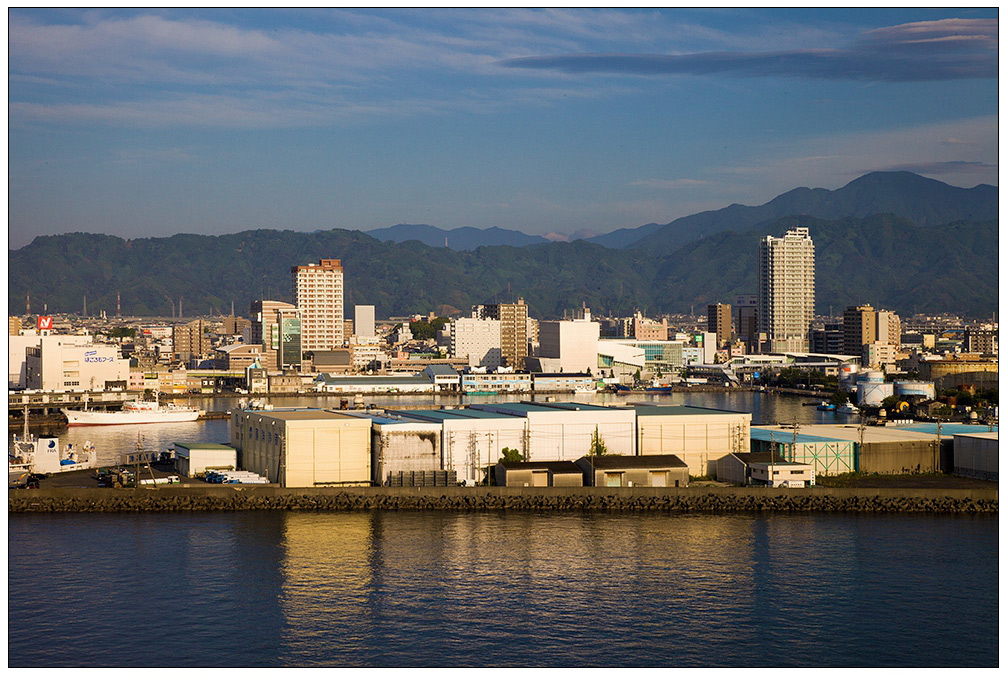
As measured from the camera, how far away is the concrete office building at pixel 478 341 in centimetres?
3753

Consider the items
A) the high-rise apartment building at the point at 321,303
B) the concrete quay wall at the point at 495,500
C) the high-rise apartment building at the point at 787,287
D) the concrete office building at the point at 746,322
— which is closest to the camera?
the concrete quay wall at the point at 495,500

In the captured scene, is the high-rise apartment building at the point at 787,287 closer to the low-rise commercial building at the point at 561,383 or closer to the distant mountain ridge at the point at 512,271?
the low-rise commercial building at the point at 561,383

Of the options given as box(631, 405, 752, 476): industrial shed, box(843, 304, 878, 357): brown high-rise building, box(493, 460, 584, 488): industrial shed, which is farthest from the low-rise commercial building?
box(493, 460, 584, 488): industrial shed

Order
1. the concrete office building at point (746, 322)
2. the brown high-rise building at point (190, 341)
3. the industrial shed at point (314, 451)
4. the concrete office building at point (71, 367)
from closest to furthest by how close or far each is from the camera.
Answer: the industrial shed at point (314, 451) → the concrete office building at point (71, 367) → the brown high-rise building at point (190, 341) → the concrete office building at point (746, 322)

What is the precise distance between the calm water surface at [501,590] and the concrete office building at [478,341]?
91.3 feet

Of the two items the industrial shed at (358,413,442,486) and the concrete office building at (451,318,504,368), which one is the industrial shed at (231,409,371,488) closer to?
the industrial shed at (358,413,442,486)

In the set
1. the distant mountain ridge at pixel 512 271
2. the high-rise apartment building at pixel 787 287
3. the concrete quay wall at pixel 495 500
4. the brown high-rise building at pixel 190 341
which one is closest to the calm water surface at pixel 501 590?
the concrete quay wall at pixel 495 500

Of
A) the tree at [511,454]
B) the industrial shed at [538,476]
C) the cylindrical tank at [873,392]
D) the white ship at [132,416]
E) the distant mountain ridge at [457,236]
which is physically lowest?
the industrial shed at [538,476]

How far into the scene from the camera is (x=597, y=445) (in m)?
11.2

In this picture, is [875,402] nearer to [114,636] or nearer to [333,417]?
[333,417]

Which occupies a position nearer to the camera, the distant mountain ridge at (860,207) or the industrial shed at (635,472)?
the industrial shed at (635,472)

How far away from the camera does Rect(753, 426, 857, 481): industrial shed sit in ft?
36.5

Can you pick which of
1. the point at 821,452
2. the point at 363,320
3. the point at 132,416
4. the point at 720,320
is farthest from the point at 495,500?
the point at 363,320

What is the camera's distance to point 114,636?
6.28 m
